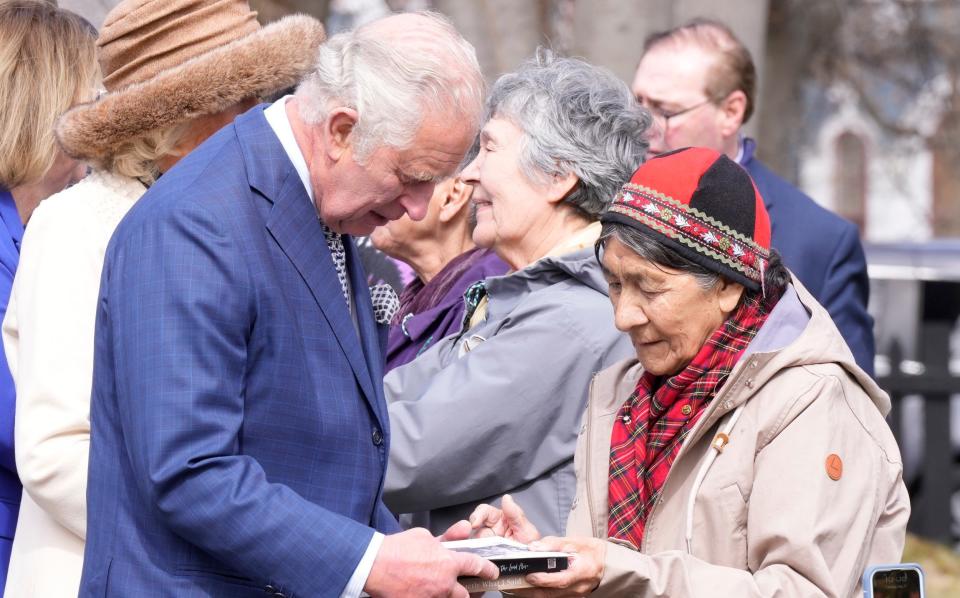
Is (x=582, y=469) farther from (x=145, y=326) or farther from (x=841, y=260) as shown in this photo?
(x=841, y=260)

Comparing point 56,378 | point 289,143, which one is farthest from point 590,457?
point 56,378

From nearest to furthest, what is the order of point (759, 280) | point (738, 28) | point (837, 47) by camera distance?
point (759, 280), point (738, 28), point (837, 47)

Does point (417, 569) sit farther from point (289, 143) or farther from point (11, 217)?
point (11, 217)

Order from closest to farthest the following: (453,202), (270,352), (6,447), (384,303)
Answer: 1. (270,352)
2. (6,447)
3. (384,303)
4. (453,202)

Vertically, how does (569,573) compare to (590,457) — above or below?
below

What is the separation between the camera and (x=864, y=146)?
38188 mm

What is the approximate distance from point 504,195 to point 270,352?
4.19 ft

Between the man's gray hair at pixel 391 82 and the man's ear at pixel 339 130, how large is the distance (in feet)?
0.05

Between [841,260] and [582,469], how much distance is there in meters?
2.31

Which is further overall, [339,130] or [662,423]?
[662,423]

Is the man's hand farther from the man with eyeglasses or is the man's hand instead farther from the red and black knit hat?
the man with eyeglasses

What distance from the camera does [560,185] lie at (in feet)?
12.0

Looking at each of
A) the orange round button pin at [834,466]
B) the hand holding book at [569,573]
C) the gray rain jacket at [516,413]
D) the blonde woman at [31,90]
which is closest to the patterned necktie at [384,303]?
the gray rain jacket at [516,413]

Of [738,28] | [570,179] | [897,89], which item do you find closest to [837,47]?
[897,89]
